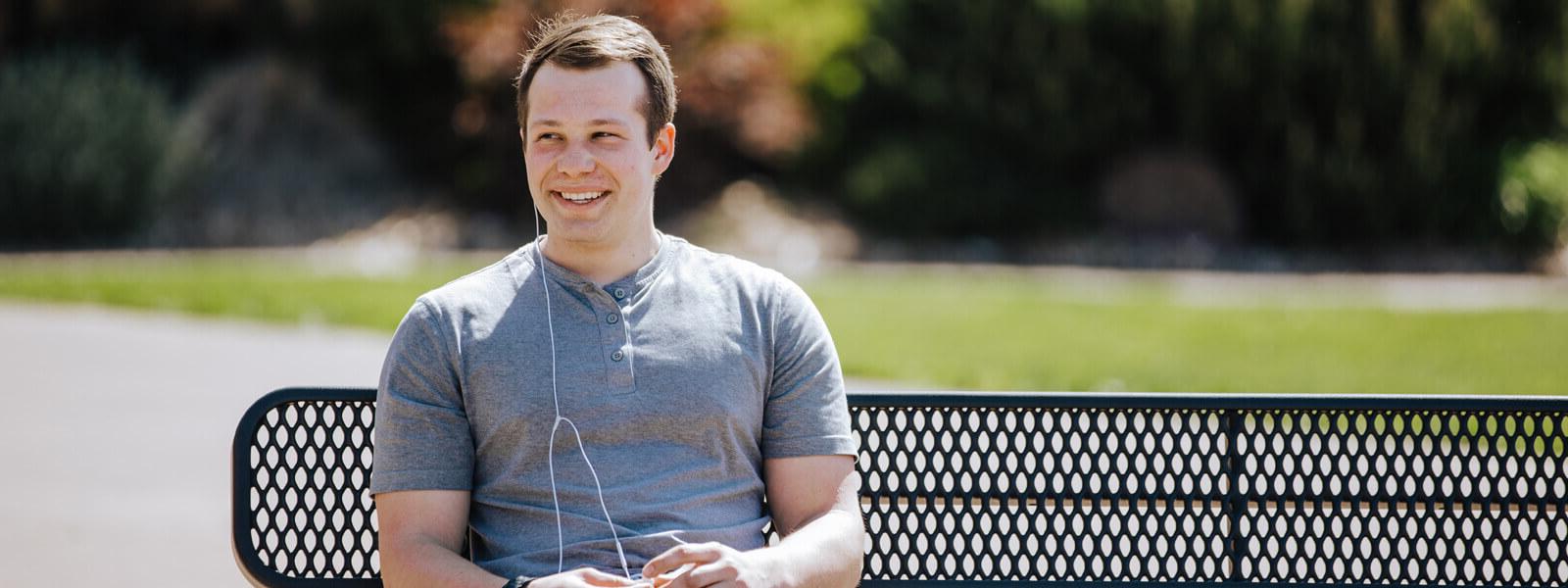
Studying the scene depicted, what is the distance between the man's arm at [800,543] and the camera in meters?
2.19

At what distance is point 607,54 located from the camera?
2.37 meters

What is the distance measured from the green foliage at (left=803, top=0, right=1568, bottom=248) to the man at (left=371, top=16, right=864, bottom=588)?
15078mm

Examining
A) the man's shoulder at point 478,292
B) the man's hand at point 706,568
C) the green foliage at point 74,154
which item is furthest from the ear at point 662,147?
the green foliage at point 74,154

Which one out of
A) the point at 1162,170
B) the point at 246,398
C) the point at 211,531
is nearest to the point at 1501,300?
the point at 1162,170

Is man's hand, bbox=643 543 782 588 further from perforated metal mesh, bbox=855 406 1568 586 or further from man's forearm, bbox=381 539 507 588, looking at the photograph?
perforated metal mesh, bbox=855 406 1568 586

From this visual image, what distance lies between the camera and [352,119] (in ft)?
67.2

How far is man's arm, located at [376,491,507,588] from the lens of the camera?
2219 millimetres

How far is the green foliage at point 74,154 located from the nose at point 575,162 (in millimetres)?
16477

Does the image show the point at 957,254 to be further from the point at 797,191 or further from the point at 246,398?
the point at 246,398

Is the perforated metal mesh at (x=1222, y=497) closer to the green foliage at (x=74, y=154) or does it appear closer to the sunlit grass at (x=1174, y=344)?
the sunlit grass at (x=1174, y=344)

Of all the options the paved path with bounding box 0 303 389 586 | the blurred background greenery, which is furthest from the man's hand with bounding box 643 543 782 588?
the blurred background greenery

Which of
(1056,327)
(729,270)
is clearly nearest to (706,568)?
(729,270)

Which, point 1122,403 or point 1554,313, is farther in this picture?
point 1554,313

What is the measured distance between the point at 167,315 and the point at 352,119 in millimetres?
10122
